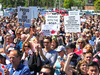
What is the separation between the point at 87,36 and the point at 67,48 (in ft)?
7.50

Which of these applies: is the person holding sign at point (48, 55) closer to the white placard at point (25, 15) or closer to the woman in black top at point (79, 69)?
the woman in black top at point (79, 69)

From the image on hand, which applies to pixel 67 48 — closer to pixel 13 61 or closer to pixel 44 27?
pixel 13 61

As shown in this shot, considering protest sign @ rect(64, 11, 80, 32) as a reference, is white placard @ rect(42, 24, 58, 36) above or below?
below

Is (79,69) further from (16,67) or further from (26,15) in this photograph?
(26,15)

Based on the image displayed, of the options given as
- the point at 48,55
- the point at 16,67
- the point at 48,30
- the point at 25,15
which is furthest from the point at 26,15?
the point at 16,67

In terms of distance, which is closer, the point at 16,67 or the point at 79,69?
the point at 16,67

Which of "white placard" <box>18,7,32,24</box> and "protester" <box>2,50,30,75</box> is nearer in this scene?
"protester" <box>2,50,30,75</box>

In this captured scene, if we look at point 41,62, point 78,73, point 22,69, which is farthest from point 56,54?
point 22,69

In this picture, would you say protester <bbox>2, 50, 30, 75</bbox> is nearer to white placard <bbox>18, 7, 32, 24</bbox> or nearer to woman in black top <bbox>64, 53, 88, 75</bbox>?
woman in black top <bbox>64, 53, 88, 75</bbox>

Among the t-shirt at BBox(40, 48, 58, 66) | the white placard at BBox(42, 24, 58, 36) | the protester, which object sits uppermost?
the protester

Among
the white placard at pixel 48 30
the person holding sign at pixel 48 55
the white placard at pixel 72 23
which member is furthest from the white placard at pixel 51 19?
the person holding sign at pixel 48 55

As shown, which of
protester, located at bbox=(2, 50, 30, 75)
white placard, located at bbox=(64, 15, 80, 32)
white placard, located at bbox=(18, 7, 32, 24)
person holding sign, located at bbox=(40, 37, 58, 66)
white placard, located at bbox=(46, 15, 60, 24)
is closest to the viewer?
protester, located at bbox=(2, 50, 30, 75)

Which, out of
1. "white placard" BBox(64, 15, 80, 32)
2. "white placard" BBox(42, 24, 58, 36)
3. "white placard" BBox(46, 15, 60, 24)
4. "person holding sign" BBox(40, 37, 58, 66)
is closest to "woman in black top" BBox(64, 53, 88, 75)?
"person holding sign" BBox(40, 37, 58, 66)

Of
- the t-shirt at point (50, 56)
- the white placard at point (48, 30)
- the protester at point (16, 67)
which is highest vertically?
the protester at point (16, 67)
